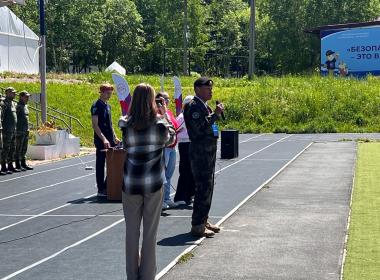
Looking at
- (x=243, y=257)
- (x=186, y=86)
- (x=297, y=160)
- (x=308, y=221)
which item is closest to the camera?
(x=243, y=257)

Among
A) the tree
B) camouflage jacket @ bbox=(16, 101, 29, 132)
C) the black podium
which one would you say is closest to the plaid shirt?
camouflage jacket @ bbox=(16, 101, 29, 132)

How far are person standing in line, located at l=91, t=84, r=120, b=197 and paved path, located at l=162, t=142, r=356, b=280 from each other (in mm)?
2734

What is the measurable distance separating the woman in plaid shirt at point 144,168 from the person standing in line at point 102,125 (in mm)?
5746

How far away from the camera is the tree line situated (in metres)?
70.2

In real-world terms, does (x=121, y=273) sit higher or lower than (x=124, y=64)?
lower

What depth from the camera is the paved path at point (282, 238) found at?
749 centimetres

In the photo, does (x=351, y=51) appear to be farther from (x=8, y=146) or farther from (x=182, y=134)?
(x=182, y=134)

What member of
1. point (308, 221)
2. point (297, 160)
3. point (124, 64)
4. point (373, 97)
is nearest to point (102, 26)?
point (124, 64)

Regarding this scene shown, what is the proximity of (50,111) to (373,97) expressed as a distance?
1752 cm

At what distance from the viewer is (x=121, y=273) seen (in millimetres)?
7543

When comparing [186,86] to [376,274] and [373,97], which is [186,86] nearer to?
[373,97]

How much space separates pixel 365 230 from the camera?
31.5 ft

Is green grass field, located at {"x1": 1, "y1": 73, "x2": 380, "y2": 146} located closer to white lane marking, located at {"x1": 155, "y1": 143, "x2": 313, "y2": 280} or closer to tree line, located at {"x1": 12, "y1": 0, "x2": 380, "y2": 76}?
white lane marking, located at {"x1": 155, "y1": 143, "x2": 313, "y2": 280}

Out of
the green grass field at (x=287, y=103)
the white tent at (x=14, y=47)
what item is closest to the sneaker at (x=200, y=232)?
Result: the green grass field at (x=287, y=103)
